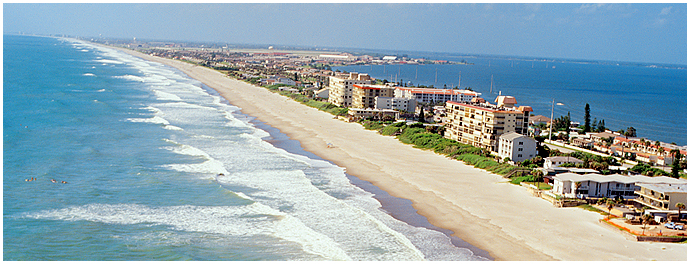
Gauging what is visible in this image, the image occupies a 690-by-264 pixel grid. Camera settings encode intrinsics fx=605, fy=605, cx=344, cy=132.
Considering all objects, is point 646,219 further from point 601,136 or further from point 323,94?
point 323,94

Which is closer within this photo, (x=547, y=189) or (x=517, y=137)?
(x=547, y=189)

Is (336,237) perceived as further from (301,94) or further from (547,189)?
(301,94)

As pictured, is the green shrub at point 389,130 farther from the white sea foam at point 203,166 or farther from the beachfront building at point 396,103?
the white sea foam at point 203,166

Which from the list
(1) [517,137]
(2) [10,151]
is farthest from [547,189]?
(2) [10,151]

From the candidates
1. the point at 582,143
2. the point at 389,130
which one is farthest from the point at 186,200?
the point at 582,143

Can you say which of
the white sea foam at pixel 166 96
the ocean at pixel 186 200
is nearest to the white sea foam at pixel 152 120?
the ocean at pixel 186 200

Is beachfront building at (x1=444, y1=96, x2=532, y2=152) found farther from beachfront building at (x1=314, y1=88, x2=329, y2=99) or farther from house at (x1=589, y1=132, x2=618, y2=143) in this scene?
beachfront building at (x1=314, y1=88, x2=329, y2=99)
